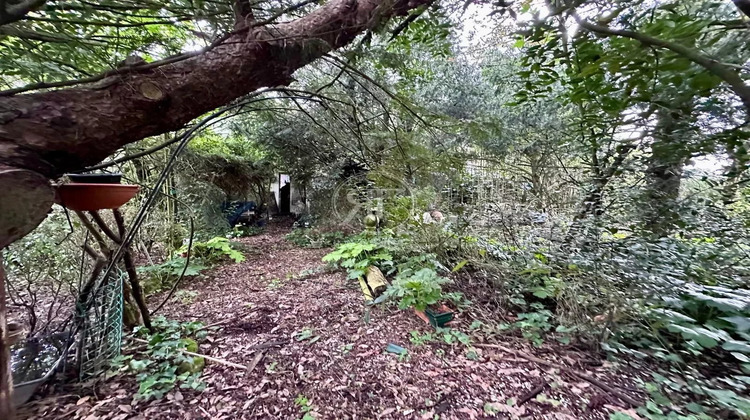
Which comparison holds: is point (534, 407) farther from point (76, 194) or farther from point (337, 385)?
point (76, 194)

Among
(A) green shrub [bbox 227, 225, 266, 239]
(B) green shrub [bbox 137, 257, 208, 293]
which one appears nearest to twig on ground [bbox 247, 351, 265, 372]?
(B) green shrub [bbox 137, 257, 208, 293]

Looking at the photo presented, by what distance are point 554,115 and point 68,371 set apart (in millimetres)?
5200

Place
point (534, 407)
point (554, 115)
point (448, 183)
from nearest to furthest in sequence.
A: point (534, 407)
point (448, 183)
point (554, 115)

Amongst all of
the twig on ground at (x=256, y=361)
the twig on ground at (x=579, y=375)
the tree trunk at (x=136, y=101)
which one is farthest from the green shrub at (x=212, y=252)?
the twig on ground at (x=579, y=375)

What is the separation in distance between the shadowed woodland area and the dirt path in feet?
0.05

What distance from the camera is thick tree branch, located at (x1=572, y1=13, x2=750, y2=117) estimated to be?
65 cm

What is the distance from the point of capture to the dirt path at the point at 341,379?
141 centimetres

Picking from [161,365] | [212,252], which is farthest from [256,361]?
[212,252]

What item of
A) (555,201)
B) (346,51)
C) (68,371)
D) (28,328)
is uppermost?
(346,51)

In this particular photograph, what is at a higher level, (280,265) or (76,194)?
(76,194)

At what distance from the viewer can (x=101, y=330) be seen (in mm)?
1610

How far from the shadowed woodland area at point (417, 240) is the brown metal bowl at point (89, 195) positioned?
1 cm

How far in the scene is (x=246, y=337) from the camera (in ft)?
6.84

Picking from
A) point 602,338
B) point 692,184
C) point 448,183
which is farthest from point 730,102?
point 448,183
